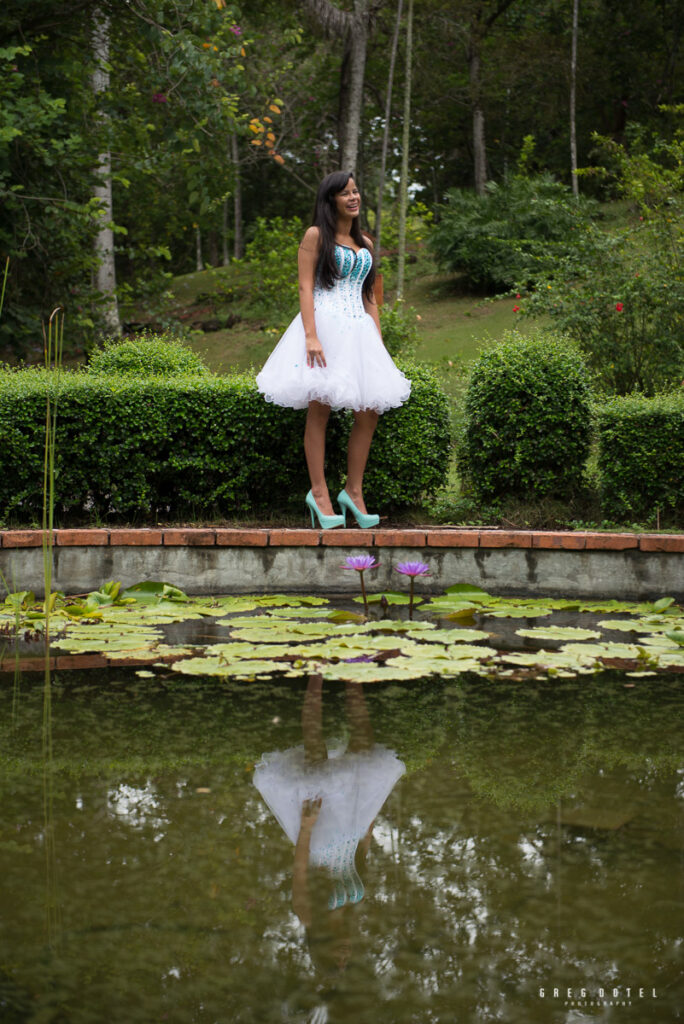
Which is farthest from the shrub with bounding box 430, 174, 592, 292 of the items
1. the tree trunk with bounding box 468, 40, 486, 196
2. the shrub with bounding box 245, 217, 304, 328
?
the tree trunk with bounding box 468, 40, 486, 196

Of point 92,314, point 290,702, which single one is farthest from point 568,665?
point 92,314

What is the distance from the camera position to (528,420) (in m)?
5.29

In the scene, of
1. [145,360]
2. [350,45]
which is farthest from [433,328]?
[145,360]

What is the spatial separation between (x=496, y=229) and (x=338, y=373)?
47.4 ft

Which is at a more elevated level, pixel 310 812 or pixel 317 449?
pixel 317 449

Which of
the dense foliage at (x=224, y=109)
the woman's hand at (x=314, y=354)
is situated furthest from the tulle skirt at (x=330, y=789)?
the dense foliage at (x=224, y=109)

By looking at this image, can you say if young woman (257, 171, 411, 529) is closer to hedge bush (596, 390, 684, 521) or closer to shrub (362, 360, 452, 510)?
shrub (362, 360, 452, 510)

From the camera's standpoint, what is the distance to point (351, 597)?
4.81 metres

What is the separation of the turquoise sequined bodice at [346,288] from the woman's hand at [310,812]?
3.35m

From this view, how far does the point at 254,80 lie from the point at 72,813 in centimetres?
1739

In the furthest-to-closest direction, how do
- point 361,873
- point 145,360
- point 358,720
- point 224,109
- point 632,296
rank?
1. point 224,109
2. point 632,296
3. point 145,360
4. point 358,720
5. point 361,873

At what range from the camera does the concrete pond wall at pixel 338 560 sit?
4.75m

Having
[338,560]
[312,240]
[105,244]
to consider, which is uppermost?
[105,244]

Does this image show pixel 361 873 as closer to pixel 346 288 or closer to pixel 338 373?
pixel 338 373
